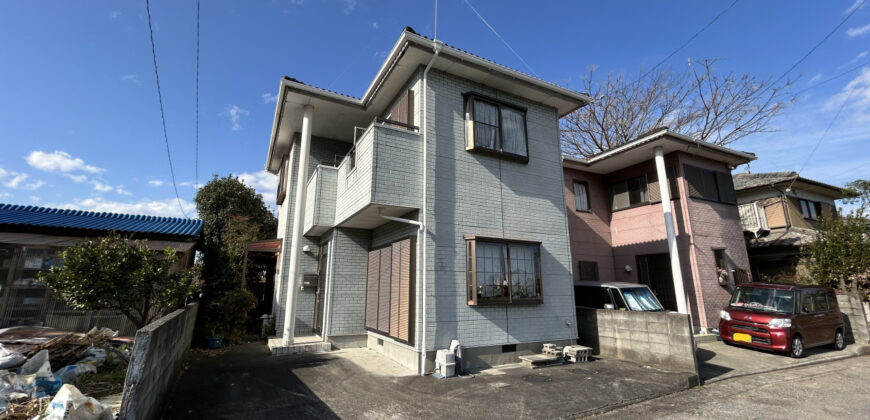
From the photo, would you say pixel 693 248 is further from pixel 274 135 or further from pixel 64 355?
pixel 64 355

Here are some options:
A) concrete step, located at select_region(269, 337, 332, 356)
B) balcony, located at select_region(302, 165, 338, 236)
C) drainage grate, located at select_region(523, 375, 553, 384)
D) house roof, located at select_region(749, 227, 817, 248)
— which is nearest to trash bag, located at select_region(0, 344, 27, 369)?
concrete step, located at select_region(269, 337, 332, 356)

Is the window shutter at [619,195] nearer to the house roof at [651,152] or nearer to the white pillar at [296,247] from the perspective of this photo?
the house roof at [651,152]

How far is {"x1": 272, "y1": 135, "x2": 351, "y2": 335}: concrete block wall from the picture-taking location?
9695 mm

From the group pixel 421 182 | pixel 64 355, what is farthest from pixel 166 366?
pixel 421 182

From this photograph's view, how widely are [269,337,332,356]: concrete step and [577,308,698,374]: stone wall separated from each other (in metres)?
6.04

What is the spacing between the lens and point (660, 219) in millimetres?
11547

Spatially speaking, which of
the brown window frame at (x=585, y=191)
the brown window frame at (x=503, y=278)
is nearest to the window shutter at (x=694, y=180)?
the brown window frame at (x=585, y=191)

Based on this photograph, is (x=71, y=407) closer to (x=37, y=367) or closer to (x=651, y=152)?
(x=37, y=367)

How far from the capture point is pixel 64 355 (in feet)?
17.7

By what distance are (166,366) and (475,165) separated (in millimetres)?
6188

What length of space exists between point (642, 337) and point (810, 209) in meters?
14.9

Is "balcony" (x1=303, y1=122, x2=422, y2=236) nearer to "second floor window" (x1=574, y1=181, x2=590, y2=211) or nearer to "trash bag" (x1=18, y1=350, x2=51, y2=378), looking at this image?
"trash bag" (x1=18, y1=350, x2=51, y2=378)

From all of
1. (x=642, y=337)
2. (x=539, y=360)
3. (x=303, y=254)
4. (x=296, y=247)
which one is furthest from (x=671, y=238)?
(x=303, y=254)

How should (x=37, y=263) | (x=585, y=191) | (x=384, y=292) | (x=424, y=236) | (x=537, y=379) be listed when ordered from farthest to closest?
(x=585, y=191)
(x=37, y=263)
(x=384, y=292)
(x=424, y=236)
(x=537, y=379)
